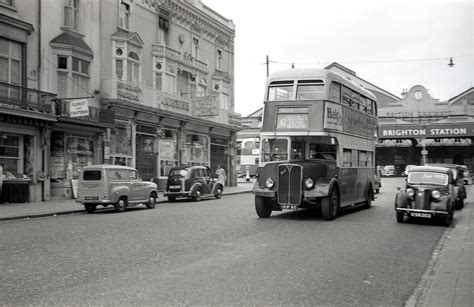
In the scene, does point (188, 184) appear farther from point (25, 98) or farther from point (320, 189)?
point (320, 189)

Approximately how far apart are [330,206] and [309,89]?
149 inches

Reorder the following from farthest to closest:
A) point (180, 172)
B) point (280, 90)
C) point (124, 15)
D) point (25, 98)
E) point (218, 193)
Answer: point (124, 15) < point (218, 193) < point (180, 172) < point (25, 98) < point (280, 90)

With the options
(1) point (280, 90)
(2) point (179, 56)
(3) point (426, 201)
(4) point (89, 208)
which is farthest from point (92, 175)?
(2) point (179, 56)

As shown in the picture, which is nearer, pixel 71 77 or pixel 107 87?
pixel 71 77

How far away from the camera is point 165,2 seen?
31.1 metres

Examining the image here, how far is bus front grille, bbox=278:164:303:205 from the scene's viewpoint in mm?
14586

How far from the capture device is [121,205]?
1872cm

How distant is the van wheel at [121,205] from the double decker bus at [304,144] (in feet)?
20.3

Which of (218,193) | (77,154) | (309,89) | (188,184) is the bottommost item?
(218,193)

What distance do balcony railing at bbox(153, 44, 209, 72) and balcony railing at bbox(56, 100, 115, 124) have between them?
21.5 ft

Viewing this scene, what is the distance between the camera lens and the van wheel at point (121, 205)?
731 inches

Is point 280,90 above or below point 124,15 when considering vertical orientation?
below

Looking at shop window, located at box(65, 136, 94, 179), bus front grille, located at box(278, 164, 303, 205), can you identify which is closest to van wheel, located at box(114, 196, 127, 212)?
shop window, located at box(65, 136, 94, 179)

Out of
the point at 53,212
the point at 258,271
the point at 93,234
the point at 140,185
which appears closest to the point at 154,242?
the point at 93,234
